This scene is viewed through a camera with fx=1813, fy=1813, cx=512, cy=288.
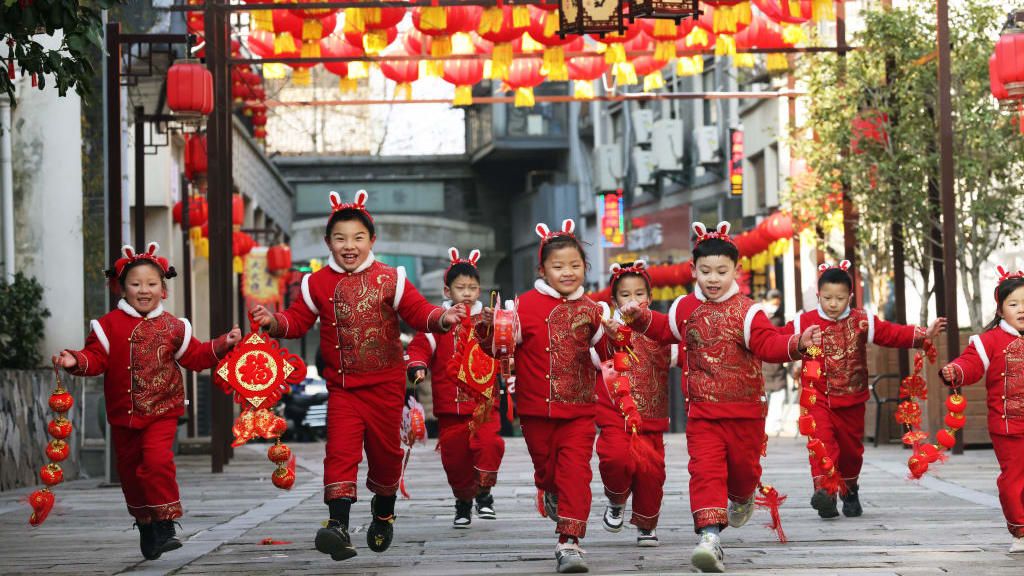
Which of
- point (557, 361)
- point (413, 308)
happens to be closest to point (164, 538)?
point (413, 308)

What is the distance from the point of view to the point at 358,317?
361 inches

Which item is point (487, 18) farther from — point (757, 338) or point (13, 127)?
point (757, 338)

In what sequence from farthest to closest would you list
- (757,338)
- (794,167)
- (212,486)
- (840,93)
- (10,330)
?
1. (794,167)
2. (840,93)
3. (10,330)
4. (212,486)
5. (757,338)

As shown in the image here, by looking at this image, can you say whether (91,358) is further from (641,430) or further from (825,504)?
(825,504)

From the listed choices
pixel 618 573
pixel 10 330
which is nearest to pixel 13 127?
pixel 10 330

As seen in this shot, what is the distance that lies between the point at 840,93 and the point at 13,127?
9.37 meters

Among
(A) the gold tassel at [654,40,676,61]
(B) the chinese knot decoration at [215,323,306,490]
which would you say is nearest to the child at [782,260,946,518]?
(B) the chinese knot decoration at [215,323,306,490]

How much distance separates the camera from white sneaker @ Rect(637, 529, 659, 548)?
31.9ft

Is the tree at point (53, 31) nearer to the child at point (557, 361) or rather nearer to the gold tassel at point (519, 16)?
the child at point (557, 361)

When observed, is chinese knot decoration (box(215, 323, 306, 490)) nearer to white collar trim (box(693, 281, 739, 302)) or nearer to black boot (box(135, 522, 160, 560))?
black boot (box(135, 522, 160, 560))

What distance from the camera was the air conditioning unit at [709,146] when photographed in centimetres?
3922

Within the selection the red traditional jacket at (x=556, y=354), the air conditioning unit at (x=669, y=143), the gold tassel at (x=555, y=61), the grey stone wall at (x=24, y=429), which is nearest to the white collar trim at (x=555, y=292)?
the red traditional jacket at (x=556, y=354)

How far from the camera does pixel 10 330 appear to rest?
1706cm

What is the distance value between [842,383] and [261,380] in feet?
13.3
